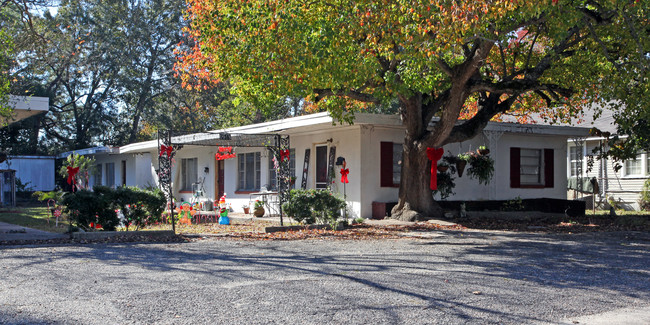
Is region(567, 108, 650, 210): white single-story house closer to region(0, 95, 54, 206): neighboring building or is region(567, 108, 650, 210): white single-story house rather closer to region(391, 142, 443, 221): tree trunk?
region(391, 142, 443, 221): tree trunk

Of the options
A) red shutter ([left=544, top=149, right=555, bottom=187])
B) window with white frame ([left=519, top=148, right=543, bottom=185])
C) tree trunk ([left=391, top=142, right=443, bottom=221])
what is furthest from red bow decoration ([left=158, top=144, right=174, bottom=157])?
red shutter ([left=544, top=149, right=555, bottom=187])

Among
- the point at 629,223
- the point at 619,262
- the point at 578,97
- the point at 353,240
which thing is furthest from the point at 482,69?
the point at 619,262

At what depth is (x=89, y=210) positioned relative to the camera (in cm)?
1198

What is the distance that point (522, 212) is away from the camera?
18.5 metres

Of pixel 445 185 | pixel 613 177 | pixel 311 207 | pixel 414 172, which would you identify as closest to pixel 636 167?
pixel 613 177

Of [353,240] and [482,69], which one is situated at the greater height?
[482,69]

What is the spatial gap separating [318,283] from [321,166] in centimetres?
1141

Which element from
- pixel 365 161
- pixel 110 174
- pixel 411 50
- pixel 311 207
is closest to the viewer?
pixel 411 50

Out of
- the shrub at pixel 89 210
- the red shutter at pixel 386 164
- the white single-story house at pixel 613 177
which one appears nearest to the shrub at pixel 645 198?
the white single-story house at pixel 613 177

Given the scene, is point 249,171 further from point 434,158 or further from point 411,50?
point 411,50

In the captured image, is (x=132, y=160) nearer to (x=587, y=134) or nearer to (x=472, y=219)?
(x=472, y=219)

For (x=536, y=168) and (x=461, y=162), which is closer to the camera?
(x=461, y=162)

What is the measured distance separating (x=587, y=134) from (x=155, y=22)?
24.9 m

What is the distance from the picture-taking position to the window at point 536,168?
2014cm
